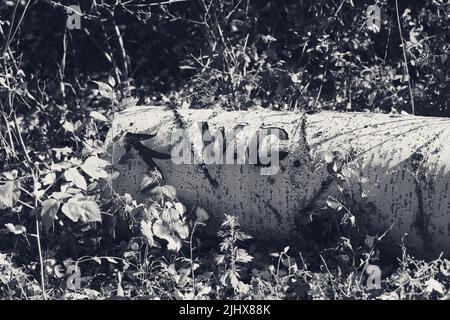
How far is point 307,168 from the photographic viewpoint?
153 inches

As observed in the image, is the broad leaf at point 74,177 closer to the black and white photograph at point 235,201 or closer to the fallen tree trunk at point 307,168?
the black and white photograph at point 235,201

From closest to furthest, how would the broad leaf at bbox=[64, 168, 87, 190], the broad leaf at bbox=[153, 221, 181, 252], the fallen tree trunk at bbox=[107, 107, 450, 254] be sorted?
the broad leaf at bbox=[64, 168, 87, 190], the fallen tree trunk at bbox=[107, 107, 450, 254], the broad leaf at bbox=[153, 221, 181, 252]

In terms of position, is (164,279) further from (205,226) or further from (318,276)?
(318,276)

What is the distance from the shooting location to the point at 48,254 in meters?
4.10

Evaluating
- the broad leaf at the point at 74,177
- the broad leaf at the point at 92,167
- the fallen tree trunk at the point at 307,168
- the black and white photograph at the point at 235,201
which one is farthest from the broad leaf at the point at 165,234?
the broad leaf at the point at 74,177

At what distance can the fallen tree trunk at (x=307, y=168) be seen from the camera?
12.2 ft

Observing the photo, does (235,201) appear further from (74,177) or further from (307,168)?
(74,177)

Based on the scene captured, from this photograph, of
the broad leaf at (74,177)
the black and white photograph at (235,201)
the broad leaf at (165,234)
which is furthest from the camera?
the broad leaf at (165,234)

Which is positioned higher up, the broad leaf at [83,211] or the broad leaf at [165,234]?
the broad leaf at [83,211]

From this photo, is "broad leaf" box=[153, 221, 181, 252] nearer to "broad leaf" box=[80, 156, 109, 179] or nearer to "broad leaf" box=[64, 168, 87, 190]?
"broad leaf" box=[80, 156, 109, 179]

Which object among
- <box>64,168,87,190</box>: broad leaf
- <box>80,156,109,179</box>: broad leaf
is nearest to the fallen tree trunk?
<box>80,156,109,179</box>: broad leaf

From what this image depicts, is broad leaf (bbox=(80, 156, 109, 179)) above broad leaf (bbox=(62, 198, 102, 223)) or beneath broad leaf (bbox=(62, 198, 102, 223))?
above

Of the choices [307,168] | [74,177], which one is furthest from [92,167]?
[307,168]

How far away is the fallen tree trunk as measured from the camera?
3.71 metres
